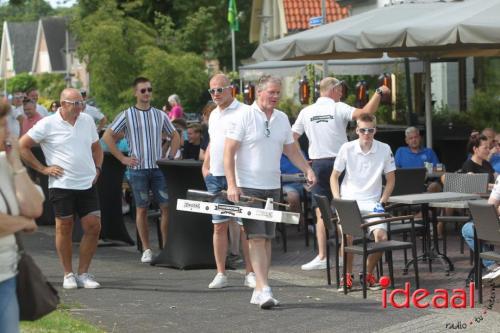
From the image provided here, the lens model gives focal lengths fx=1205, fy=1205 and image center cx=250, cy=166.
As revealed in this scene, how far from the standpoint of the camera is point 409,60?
2156cm

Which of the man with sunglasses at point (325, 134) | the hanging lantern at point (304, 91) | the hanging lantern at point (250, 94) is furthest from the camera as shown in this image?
the hanging lantern at point (250, 94)

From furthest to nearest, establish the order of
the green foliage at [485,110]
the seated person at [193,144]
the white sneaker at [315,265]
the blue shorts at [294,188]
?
1. the green foliage at [485,110]
2. the seated person at [193,144]
3. the blue shorts at [294,188]
4. the white sneaker at [315,265]

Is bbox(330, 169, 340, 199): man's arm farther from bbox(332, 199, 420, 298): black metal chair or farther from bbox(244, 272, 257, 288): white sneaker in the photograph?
bbox(244, 272, 257, 288): white sneaker

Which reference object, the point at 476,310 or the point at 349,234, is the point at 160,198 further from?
the point at 476,310

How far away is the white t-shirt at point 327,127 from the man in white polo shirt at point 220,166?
1.38m

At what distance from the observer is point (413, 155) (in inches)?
569

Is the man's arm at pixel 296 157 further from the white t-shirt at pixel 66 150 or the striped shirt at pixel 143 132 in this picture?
the striped shirt at pixel 143 132

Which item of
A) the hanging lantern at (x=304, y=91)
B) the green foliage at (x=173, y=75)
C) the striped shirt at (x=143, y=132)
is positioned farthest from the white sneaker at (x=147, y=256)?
the green foliage at (x=173, y=75)

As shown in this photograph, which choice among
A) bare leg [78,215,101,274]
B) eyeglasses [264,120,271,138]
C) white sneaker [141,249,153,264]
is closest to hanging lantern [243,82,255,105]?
white sneaker [141,249,153,264]

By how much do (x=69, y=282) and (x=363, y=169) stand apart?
2.86 m

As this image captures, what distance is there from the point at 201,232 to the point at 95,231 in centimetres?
140

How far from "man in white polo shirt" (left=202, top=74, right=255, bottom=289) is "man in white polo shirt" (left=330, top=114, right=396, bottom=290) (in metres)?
1.00

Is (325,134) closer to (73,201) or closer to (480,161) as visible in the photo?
(480,161)

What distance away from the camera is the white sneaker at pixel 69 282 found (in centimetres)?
1098
